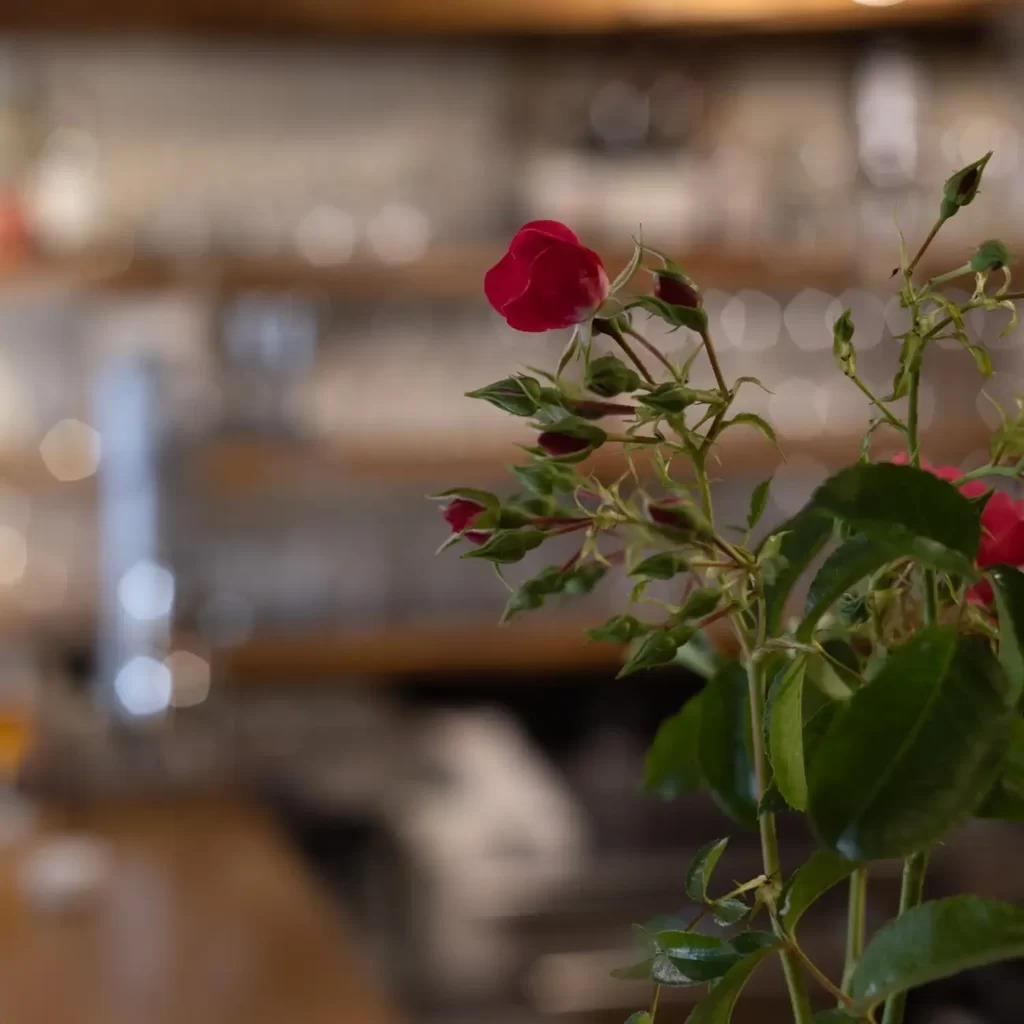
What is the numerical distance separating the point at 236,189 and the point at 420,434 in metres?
0.61

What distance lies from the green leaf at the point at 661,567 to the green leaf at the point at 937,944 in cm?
9

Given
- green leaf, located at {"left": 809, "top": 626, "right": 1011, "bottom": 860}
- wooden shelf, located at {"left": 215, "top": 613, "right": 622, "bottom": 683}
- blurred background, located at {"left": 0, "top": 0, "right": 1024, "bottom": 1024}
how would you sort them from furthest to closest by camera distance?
1. wooden shelf, located at {"left": 215, "top": 613, "right": 622, "bottom": 683}
2. blurred background, located at {"left": 0, "top": 0, "right": 1024, "bottom": 1024}
3. green leaf, located at {"left": 809, "top": 626, "right": 1011, "bottom": 860}

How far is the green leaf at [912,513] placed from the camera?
31 cm

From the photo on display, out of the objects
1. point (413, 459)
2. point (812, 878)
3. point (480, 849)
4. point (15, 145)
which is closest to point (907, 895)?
point (812, 878)

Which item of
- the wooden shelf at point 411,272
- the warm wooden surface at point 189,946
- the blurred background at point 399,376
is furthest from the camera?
the wooden shelf at point 411,272

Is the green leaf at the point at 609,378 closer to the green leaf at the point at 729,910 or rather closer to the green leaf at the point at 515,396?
the green leaf at the point at 515,396

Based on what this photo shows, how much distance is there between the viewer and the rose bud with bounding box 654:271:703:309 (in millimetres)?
362

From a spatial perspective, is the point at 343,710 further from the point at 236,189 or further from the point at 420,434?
the point at 236,189

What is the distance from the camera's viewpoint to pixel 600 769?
8.35 feet

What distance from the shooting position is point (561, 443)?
13.9 inches

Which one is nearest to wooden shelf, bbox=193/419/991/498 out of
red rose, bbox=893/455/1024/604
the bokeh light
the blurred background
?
the blurred background

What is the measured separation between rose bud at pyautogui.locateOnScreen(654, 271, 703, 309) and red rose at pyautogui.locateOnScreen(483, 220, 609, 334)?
2 centimetres

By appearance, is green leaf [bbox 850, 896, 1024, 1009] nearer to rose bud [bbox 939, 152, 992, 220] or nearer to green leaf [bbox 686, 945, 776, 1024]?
green leaf [bbox 686, 945, 776, 1024]

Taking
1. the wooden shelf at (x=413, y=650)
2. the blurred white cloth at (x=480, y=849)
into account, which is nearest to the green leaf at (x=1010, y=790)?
the blurred white cloth at (x=480, y=849)
